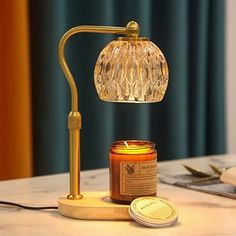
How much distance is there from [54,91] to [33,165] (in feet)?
0.73

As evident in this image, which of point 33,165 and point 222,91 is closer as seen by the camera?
point 33,165

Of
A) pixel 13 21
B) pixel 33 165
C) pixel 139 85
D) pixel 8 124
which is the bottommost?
pixel 33 165

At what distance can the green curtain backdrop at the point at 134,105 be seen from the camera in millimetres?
1650

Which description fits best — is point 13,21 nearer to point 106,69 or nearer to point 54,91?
point 54,91

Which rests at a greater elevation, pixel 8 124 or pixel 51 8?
pixel 51 8

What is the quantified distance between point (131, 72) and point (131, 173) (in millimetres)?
161

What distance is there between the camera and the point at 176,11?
191 cm

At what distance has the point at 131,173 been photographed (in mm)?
A: 927

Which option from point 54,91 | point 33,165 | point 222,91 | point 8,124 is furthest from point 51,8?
point 222,91

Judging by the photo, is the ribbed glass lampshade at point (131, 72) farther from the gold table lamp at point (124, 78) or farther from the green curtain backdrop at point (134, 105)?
the green curtain backdrop at point (134, 105)

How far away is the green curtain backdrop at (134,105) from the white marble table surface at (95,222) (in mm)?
464

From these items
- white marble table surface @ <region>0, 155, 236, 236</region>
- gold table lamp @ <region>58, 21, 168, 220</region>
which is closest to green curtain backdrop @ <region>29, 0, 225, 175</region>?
white marble table surface @ <region>0, 155, 236, 236</region>

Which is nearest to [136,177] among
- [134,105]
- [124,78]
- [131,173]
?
[131,173]

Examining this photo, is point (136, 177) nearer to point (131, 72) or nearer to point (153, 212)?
point (153, 212)
